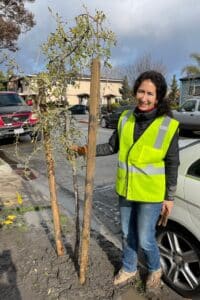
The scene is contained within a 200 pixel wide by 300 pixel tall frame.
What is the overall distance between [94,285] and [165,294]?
657mm

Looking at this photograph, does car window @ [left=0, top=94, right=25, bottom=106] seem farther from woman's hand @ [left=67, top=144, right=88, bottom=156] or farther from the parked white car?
the parked white car

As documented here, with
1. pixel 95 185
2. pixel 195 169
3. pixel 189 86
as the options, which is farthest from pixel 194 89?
pixel 195 169

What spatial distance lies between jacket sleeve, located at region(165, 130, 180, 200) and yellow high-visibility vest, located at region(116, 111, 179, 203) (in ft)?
0.11

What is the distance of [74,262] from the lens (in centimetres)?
383

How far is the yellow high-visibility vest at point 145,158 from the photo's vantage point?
2.95m

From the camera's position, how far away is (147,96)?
9.81ft

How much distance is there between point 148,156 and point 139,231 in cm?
69

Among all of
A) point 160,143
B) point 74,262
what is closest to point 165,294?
point 74,262

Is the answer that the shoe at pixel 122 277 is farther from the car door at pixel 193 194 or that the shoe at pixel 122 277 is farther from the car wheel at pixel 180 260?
the car door at pixel 193 194

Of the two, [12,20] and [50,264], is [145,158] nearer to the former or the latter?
[50,264]

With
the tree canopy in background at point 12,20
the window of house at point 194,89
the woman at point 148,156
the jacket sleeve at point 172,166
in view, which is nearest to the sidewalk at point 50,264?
the woman at point 148,156

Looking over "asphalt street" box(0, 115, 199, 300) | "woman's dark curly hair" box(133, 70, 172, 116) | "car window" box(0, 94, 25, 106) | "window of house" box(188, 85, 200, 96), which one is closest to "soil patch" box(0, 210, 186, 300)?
"asphalt street" box(0, 115, 199, 300)

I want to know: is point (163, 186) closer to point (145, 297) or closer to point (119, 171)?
point (119, 171)

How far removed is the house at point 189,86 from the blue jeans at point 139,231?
125 ft
